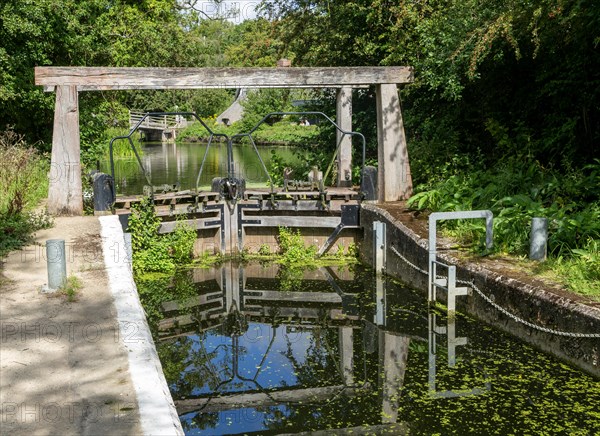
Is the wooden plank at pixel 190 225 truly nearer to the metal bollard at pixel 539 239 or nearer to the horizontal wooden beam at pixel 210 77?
the horizontal wooden beam at pixel 210 77

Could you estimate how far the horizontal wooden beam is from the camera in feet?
38.5

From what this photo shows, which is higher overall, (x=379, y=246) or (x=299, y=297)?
(x=379, y=246)

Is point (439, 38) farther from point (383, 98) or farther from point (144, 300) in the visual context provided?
point (144, 300)

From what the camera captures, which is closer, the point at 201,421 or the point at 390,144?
the point at 201,421

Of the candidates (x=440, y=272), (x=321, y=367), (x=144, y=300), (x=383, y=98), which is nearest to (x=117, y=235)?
(x=144, y=300)

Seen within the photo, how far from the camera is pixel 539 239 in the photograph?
8.77 meters

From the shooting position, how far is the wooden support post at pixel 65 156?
A: 463 inches

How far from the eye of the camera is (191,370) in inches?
308

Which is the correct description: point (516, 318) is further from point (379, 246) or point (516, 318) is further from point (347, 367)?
point (379, 246)

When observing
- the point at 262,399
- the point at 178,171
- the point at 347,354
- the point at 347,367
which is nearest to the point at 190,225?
the point at 347,354

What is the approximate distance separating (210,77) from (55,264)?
5738 millimetres

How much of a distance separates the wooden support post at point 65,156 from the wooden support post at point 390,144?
5.21 m

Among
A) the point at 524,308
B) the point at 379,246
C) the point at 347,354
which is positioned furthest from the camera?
the point at 379,246

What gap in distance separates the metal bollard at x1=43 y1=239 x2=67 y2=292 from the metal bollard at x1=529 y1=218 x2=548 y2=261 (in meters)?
5.39
